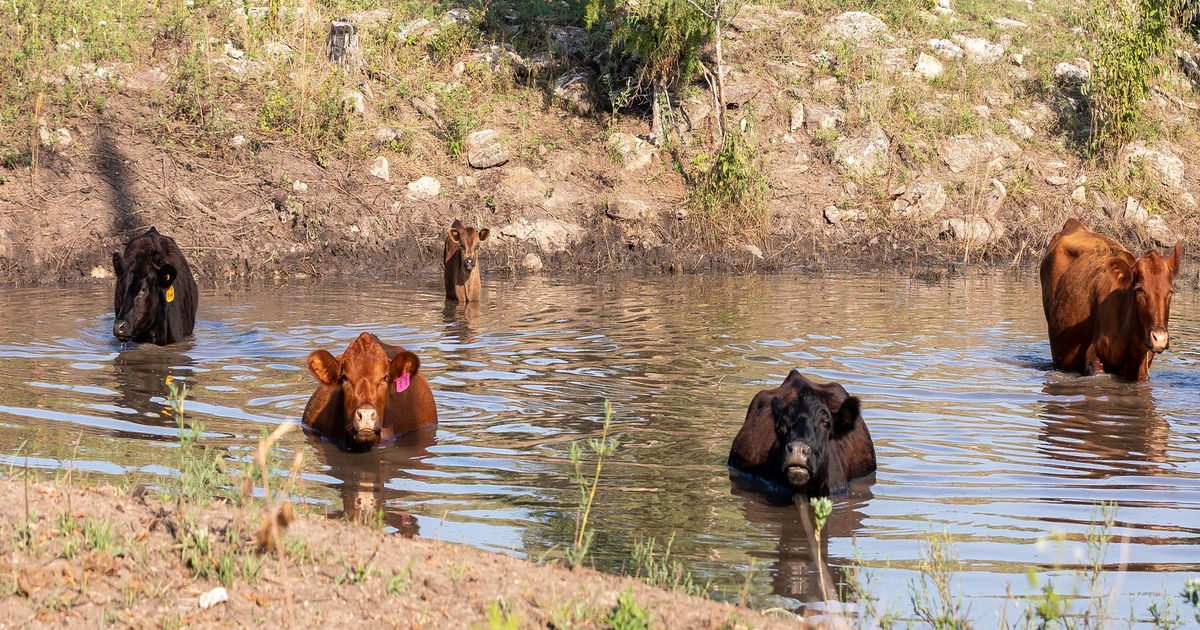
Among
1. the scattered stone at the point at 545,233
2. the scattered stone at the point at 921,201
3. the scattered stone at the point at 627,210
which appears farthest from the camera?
the scattered stone at the point at 921,201

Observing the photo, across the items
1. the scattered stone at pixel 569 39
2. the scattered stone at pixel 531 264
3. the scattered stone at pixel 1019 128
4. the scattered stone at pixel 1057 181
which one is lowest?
the scattered stone at pixel 531 264

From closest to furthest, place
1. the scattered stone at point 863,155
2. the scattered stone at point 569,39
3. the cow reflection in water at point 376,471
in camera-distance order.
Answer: the cow reflection in water at point 376,471, the scattered stone at point 863,155, the scattered stone at point 569,39

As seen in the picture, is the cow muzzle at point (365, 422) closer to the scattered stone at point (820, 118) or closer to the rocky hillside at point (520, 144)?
the rocky hillside at point (520, 144)

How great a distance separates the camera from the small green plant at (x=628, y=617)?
183 inches

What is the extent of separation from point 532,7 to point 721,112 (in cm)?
561

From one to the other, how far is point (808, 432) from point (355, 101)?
53.8ft

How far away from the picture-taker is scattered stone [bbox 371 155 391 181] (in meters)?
21.8

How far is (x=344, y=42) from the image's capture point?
23.6m

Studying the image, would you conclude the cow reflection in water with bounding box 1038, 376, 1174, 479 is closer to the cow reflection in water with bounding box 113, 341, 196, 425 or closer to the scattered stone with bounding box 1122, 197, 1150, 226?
the cow reflection in water with bounding box 113, 341, 196, 425

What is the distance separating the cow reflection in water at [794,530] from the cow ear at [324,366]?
278 cm

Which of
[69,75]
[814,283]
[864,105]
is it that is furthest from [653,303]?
[69,75]

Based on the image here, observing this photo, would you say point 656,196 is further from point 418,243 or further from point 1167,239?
point 1167,239

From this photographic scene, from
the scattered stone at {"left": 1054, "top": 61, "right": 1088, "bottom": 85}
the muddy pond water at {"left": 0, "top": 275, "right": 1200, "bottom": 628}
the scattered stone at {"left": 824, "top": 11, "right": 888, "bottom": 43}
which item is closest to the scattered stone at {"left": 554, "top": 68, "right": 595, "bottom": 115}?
the scattered stone at {"left": 824, "top": 11, "right": 888, "bottom": 43}

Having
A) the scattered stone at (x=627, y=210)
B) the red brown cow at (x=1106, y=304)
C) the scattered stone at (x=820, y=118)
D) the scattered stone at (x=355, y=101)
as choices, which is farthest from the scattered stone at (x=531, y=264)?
the red brown cow at (x=1106, y=304)
